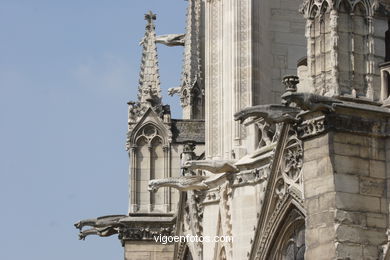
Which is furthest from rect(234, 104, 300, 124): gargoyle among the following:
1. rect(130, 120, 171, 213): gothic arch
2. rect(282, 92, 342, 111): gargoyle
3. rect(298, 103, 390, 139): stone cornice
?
rect(130, 120, 171, 213): gothic arch

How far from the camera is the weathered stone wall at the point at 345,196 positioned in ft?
65.7

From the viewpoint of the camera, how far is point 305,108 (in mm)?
20297

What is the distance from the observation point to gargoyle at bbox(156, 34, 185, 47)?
36.8 metres

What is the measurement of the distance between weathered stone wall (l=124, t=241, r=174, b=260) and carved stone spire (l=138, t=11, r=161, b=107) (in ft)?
10.6

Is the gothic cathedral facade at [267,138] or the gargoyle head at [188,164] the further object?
the gargoyle head at [188,164]

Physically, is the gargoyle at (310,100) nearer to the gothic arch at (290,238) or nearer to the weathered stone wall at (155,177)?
the gothic arch at (290,238)

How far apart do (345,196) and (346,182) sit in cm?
21

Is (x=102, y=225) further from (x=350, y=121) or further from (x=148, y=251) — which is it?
(x=350, y=121)

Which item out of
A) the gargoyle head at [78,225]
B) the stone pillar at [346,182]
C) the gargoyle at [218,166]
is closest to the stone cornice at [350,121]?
the stone pillar at [346,182]

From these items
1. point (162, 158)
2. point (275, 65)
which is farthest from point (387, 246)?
point (162, 158)

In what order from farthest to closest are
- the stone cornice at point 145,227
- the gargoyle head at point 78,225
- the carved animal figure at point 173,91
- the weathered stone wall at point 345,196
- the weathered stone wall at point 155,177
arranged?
the carved animal figure at point 173,91, the gargoyle head at point 78,225, the weathered stone wall at point 155,177, the stone cornice at point 145,227, the weathered stone wall at point 345,196

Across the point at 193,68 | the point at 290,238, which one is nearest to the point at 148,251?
the point at 193,68

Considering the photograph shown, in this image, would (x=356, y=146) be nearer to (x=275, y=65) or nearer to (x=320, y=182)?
(x=320, y=182)

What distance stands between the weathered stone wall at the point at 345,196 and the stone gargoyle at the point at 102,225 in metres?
13.6
